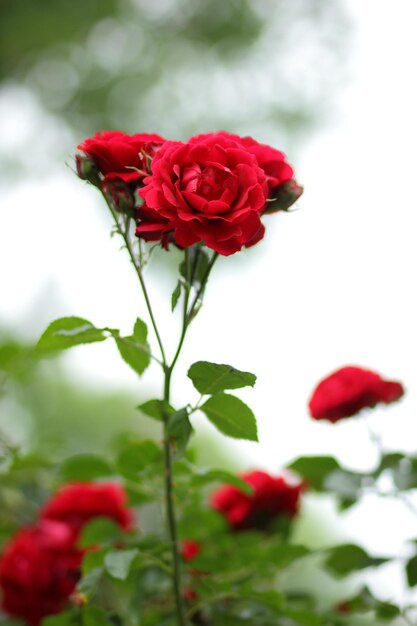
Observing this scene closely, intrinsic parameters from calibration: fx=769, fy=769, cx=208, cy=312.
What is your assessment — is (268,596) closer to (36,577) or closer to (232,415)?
(232,415)

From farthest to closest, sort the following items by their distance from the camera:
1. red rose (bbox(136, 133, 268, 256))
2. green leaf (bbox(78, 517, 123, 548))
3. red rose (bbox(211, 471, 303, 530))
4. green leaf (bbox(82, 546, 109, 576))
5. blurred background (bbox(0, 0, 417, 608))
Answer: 1. blurred background (bbox(0, 0, 417, 608))
2. red rose (bbox(211, 471, 303, 530))
3. green leaf (bbox(78, 517, 123, 548))
4. green leaf (bbox(82, 546, 109, 576))
5. red rose (bbox(136, 133, 268, 256))

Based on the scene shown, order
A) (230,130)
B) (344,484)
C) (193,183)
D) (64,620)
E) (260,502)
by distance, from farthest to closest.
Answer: (230,130) → (260,502) → (344,484) → (64,620) → (193,183)

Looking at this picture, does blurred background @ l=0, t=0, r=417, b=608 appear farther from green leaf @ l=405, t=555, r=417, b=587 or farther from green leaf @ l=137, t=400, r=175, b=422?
green leaf @ l=137, t=400, r=175, b=422

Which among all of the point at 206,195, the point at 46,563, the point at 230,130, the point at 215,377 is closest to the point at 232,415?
the point at 215,377

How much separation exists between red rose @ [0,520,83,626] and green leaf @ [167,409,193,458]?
0.31 m

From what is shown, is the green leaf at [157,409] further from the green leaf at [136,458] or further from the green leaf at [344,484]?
the green leaf at [344,484]

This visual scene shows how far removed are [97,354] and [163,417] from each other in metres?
1.24

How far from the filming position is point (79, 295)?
2.06 m

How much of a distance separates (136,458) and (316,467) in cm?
19

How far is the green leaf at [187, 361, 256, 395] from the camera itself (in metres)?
0.45

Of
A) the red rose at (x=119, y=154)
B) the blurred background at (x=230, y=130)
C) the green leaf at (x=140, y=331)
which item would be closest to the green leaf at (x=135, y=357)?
the green leaf at (x=140, y=331)

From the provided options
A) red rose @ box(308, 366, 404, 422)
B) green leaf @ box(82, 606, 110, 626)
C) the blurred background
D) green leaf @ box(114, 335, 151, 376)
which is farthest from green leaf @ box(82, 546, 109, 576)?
the blurred background

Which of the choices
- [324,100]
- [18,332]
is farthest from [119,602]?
[324,100]

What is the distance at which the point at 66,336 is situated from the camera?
19.6 inches
